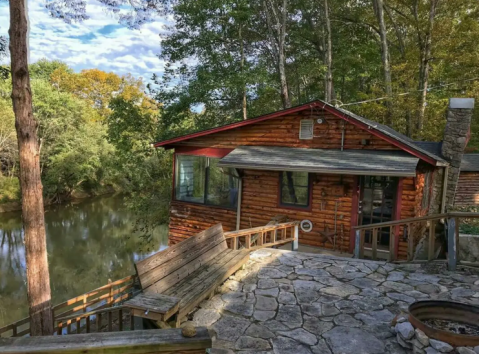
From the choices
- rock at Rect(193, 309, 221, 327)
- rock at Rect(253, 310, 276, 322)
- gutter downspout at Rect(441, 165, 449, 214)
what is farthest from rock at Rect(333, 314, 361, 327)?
gutter downspout at Rect(441, 165, 449, 214)

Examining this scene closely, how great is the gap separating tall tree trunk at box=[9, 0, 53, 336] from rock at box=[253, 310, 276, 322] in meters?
2.55

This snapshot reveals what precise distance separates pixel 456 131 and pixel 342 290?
6.94 metres

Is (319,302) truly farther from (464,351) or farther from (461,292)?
(461,292)

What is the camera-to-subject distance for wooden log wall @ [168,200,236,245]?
9.89 meters

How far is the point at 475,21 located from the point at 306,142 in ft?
39.7

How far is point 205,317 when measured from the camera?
402 cm

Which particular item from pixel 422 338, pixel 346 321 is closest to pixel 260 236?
pixel 346 321

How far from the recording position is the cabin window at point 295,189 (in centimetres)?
879

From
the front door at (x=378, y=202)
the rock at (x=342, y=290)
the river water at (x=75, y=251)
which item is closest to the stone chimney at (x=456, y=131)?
the front door at (x=378, y=202)

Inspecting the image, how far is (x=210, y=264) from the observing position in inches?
201

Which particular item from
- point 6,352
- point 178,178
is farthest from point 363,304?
point 178,178

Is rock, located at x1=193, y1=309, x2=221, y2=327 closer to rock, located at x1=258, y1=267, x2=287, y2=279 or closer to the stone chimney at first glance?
rock, located at x1=258, y1=267, x2=287, y2=279

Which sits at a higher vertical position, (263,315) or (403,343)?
(403,343)

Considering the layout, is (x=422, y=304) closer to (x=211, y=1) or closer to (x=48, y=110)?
(x=211, y=1)
